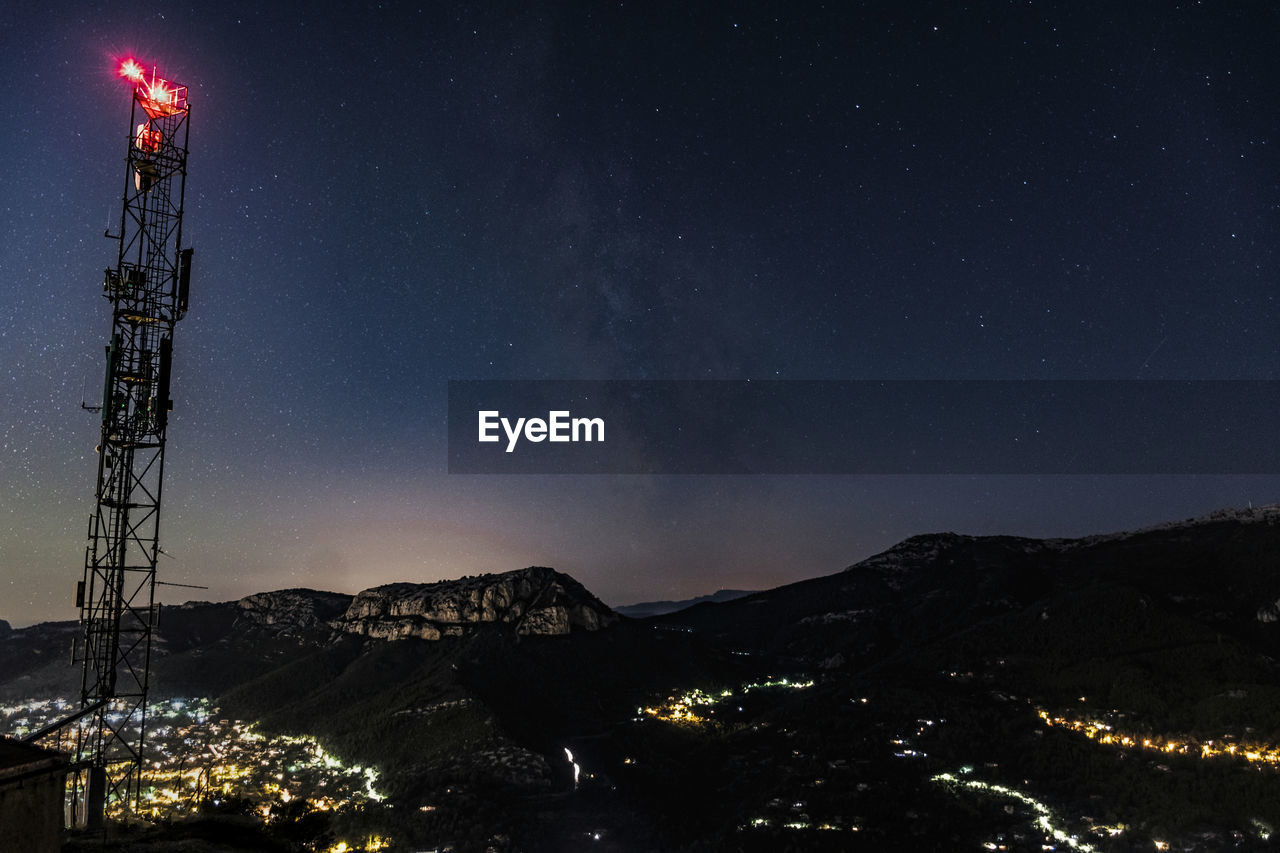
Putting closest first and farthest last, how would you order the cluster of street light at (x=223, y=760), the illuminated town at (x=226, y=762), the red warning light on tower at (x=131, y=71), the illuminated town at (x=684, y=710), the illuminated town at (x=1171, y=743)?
the red warning light on tower at (x=131, y=71) < the illuminated town at (x=226, y=762) < the cluster of street light at (x=223, y=760) < the illuminated town at (x=1171, y=743) < the illuminated town at (x=684, y=710)

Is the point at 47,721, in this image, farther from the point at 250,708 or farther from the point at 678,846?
the point at 678,846

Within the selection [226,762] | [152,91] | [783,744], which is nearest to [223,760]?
[226,762]

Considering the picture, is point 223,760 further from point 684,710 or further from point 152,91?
point 152,91

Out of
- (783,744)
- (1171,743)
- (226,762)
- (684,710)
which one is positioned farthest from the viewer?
(684,710)

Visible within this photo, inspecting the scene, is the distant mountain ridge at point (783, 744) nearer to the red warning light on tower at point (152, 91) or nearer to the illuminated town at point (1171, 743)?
the illuminated town at point (1171, 743)

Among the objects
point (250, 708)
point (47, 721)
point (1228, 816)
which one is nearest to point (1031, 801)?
point (1228, 816)

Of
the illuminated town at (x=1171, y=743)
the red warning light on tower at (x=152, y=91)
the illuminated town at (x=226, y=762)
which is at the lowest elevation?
the illuminated town at (x=1171, y=743)

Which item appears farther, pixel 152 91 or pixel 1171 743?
pixel 1171 743

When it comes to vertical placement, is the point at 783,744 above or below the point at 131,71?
below

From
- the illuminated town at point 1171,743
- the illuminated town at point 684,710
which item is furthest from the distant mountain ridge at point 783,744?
the illuminated town at point 1171,743
